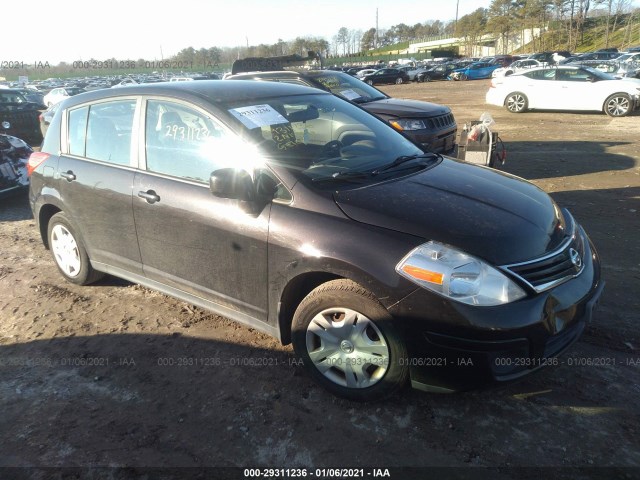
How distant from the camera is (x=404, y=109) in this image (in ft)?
23.7

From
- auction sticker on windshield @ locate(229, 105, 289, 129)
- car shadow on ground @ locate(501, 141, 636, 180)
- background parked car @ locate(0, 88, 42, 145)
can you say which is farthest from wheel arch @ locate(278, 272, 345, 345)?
background parked car @ locate(0, 88, 42, 145)

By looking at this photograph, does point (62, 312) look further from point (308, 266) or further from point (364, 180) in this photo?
point (364, 180)

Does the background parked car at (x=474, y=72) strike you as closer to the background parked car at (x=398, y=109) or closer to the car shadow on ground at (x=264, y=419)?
the background parked car at (x=398, y=109)

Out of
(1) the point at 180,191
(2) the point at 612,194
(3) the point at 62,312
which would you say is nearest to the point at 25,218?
(3) the point at 62,312

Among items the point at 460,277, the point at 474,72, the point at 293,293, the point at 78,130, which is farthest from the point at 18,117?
the point at 474,72

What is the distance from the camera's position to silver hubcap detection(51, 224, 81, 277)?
13.7 feet

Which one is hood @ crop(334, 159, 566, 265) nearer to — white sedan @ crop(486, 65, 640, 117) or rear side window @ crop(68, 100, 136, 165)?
rear side window @ crop(68, 100, 136, 165)

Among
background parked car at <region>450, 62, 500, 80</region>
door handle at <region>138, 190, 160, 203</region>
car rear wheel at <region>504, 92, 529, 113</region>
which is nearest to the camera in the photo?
door handle at <region>138, 190, 160, 203</region>

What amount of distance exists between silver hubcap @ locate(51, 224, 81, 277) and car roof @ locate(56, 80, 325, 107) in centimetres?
116

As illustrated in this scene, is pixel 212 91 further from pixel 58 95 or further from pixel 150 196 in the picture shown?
pixel 58 95

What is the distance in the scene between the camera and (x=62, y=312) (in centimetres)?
392

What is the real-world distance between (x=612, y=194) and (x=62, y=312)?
22.6ft

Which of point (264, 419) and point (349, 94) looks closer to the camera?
point (264, 419)

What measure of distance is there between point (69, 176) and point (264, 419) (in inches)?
104
